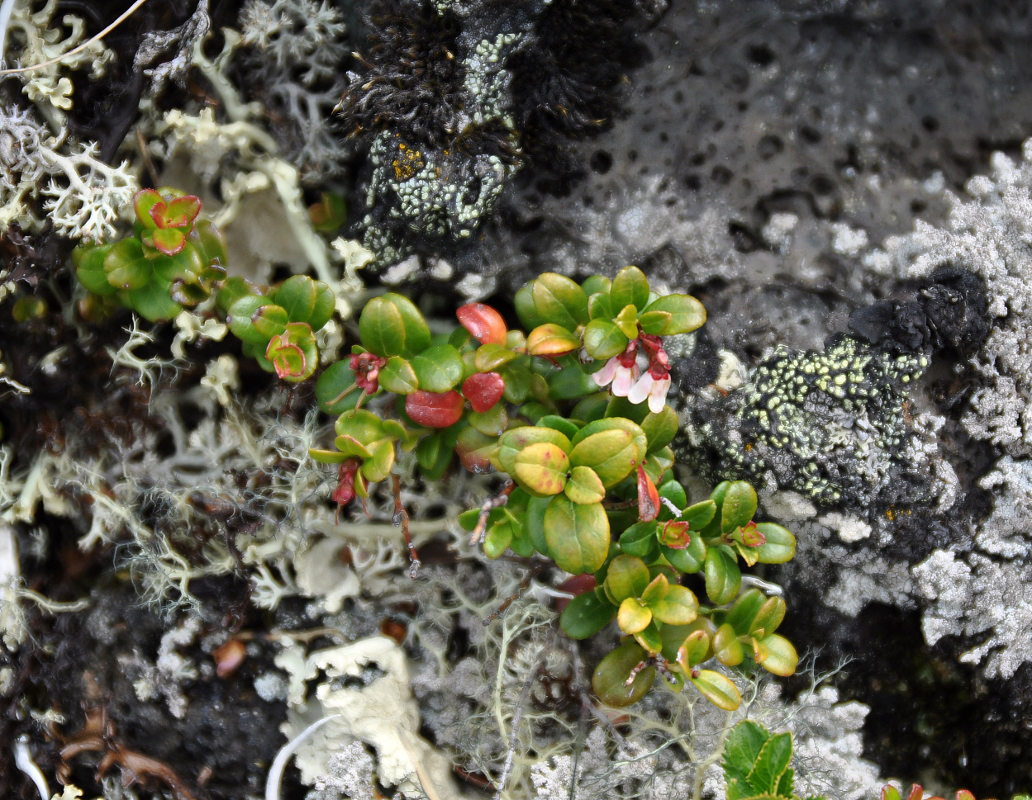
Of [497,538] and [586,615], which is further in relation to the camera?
[586,615]

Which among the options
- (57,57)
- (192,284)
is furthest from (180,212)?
(57,57)

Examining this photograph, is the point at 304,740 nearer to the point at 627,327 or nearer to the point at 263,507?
the point at 263,507

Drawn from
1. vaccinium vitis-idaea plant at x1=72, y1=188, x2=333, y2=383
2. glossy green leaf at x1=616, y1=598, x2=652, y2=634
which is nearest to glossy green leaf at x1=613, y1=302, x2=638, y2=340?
glossy green leaf at x1=616, y1=598, x2=652, y2=634

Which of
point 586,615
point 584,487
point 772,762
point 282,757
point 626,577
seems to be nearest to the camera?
point 772,762

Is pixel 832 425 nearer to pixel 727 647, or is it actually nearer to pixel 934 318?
pixel 934 318

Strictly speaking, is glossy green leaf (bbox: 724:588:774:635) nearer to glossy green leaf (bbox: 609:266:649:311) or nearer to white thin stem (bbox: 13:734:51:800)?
glossy green leaf (bbox: 609:266:649:311)

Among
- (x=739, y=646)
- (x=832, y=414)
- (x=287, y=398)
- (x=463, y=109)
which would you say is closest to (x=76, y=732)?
(x=287, y=398)

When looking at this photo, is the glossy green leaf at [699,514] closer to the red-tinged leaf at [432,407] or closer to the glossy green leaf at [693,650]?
the glossy green leaf at [693,650]
